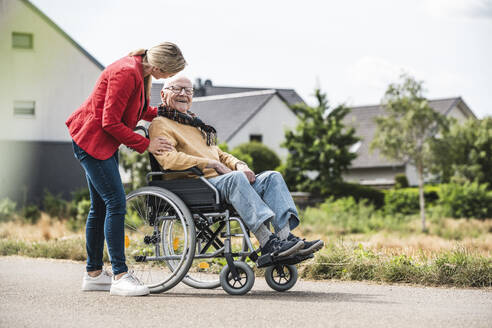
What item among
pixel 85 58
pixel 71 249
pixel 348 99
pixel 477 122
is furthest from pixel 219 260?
pixel 477 122

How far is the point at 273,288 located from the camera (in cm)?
495

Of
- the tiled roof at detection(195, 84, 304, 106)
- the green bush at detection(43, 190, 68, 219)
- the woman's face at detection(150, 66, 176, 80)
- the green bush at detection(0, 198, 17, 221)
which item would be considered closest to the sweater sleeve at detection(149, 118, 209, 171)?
the woman's face at detection(150, 66, 176, 80)

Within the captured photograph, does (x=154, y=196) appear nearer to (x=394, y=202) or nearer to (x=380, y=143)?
(x=380, y=143)

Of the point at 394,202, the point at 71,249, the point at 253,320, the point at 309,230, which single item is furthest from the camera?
the point at 394,202

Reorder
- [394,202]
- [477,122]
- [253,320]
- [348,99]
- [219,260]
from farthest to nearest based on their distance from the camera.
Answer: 1. [477,122]
2. [348,99]
3. [394,202]
4. [219,260]
5. [253,320]

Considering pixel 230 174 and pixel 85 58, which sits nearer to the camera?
pixel 230 174

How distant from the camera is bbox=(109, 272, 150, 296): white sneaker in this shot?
470 cm

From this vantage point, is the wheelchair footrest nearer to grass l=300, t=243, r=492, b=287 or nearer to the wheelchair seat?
the wheelchair seat

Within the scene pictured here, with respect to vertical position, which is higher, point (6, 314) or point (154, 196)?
point (154, 196)

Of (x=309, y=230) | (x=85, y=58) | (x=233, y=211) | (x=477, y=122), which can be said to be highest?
(x=85, y=58)

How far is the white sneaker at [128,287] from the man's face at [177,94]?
1.23 m

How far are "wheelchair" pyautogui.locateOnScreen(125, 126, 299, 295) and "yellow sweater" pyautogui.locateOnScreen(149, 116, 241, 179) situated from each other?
0.23ft

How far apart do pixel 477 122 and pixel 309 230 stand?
16.9 metres

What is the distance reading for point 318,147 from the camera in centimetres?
2886
